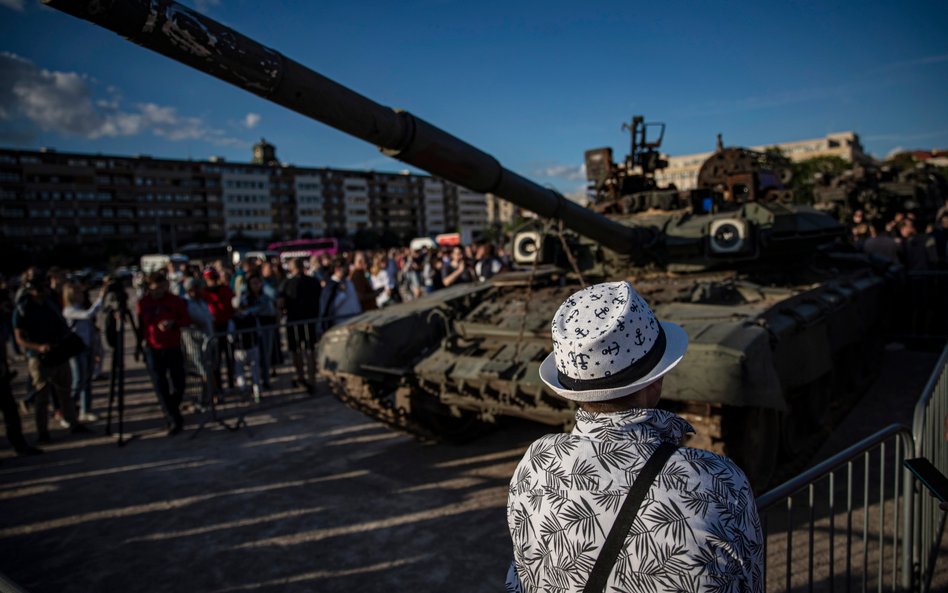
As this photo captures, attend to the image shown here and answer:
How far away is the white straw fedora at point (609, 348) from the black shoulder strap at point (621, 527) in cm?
20

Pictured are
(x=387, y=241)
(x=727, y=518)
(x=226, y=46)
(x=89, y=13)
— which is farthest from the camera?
(x=387, y=241)

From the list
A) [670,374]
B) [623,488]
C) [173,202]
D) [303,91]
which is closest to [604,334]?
[623,488]

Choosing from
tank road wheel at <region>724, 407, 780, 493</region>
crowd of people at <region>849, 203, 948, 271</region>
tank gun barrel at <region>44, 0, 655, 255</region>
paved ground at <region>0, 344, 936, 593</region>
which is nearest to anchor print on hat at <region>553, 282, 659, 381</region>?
tank gun barrel at <region>44, 0, 655, 255</region>

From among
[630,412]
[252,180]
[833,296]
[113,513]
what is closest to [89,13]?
[630,412]

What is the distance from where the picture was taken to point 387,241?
7919cm

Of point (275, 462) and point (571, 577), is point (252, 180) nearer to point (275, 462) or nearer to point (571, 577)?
point (275, 462)

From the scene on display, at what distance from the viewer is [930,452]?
373 cm

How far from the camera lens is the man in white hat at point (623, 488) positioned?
4.66 ft

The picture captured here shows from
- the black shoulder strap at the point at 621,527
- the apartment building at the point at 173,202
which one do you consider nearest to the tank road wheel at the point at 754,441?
the black shoulder strap at the point at 621,527

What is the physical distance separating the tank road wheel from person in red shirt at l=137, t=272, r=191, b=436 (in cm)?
605

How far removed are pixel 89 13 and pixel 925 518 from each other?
186 inches

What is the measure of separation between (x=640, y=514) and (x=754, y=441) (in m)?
3.65

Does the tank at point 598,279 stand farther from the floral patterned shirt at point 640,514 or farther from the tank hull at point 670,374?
the floral patterned shirt at point 640,514

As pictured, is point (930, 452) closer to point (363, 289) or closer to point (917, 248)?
point (917, 248)
